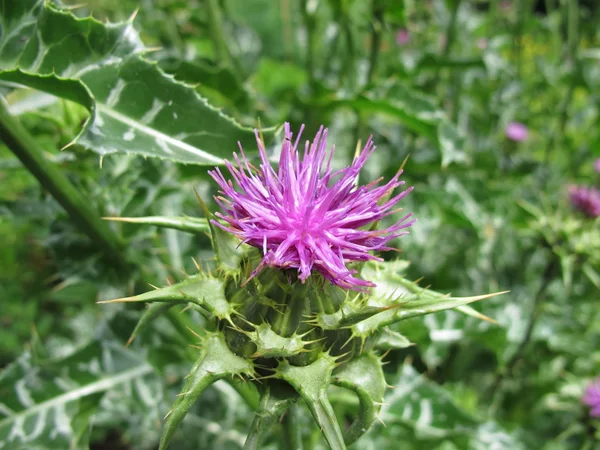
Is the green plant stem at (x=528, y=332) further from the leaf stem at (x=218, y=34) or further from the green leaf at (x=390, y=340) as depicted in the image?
the leaf stem at (x=218, y=34)

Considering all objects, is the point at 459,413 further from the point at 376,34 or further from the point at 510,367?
the point at 376,34

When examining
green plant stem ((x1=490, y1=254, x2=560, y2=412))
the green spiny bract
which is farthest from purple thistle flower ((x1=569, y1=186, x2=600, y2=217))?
the green spiny bract

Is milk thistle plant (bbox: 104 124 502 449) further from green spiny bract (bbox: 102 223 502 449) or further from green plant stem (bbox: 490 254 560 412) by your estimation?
green plant stem (bbox: 490 254 560 412)

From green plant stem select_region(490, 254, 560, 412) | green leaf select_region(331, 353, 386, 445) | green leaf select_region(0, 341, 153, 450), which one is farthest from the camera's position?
green plant stem select_region(490, 254, 560, 412)

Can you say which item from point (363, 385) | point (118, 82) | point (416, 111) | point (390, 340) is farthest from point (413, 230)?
point (118, 82)

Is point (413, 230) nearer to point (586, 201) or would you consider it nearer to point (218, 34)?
point (586, 201)

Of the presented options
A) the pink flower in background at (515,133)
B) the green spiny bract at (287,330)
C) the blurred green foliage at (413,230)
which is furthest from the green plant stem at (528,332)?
the green spiny bract at (287,330)

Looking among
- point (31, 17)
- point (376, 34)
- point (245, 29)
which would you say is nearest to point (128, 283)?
point (31, 17)
